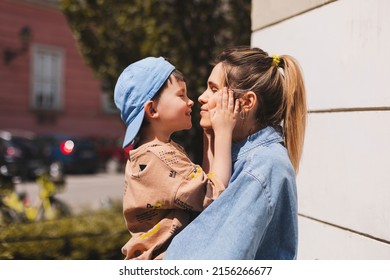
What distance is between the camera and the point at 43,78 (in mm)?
21031

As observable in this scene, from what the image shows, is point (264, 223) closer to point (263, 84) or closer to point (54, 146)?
point (263, 84)

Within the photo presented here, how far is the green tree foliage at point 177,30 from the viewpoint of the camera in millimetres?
5742

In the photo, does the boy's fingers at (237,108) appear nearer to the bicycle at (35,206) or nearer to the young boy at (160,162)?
the young boy at (160,162)

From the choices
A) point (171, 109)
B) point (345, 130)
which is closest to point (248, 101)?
point (171, 109)

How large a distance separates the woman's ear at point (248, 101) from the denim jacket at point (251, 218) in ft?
0.43

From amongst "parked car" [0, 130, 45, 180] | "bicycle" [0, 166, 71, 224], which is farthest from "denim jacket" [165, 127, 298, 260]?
"parked car" [0, 130, 45, 180]

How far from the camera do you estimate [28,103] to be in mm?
20219

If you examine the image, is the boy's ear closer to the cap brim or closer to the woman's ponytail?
the cap brim

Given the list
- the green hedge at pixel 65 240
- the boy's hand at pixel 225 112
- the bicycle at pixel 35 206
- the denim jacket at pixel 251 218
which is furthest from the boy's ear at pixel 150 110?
the bicycle at pixel 35 206

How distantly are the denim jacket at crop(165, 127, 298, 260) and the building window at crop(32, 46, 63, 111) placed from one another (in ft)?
65.4

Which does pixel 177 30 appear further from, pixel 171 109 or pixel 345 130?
pixel 171 109

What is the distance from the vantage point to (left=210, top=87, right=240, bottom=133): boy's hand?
160 cm

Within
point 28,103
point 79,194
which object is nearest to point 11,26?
point 28,103
